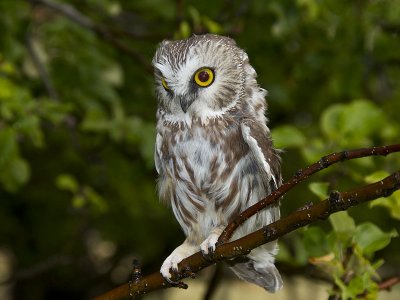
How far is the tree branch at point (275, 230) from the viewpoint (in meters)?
1.99

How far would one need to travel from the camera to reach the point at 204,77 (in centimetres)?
291

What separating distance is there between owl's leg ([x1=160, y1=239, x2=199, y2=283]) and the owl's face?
20.9 inches

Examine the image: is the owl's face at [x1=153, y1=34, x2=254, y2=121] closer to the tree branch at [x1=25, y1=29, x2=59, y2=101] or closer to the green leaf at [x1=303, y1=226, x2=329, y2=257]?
the green leaf at [x1=303, y1=226, x2=329, y2=257]

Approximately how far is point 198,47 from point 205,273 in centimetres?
470

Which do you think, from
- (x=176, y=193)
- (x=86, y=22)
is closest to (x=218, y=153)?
(x=176, y=193)

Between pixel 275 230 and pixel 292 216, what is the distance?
0.07 meters

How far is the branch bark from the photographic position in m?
1.98

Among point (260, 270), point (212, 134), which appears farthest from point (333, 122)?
point (212, 134)

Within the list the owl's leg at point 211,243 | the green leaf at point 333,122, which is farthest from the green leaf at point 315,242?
the green leaf at point 333,122

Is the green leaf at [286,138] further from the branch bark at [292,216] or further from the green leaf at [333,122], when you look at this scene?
A: the branch bark at [292,216]

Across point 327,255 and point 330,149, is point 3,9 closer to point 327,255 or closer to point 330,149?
point 330,149

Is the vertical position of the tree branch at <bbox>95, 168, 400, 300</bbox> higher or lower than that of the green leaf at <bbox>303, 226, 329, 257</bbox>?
lower

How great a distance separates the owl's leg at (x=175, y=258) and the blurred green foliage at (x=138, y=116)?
483 mm

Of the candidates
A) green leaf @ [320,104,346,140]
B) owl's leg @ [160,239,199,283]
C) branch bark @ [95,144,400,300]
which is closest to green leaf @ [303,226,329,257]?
owl's leg @ [160,239,199,283]
